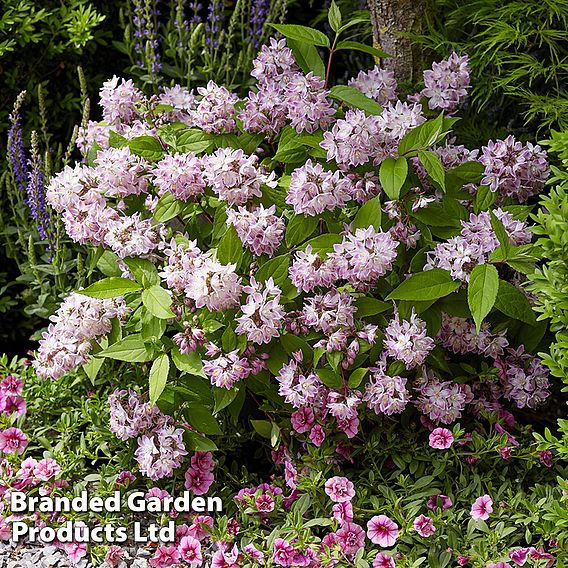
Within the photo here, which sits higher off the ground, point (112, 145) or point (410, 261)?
point (112, 145)

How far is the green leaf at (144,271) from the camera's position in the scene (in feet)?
7.86

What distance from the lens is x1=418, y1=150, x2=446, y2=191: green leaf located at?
7.66ft

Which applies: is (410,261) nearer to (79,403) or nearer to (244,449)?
(244,449)

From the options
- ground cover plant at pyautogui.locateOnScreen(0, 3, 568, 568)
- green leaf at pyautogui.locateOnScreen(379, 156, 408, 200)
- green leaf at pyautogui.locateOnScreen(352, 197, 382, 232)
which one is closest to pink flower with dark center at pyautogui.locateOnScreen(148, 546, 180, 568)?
ground cover plant at pyautogui.locateOnScreen(0, 3, 568, 568)

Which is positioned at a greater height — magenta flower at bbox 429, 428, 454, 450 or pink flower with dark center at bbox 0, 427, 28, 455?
magenta flower at bbox 429, 428, 454, 450

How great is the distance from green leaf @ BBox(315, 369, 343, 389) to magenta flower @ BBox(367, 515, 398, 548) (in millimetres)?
349

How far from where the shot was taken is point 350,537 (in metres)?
2.30

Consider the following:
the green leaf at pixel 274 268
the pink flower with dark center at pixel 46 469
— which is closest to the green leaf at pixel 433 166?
the green leaf at pixel 274 268

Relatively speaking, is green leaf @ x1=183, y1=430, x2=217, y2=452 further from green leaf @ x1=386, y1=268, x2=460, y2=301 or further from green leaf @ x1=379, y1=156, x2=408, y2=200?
green leaf @ x1=379, y1=156, x2=408, y2=200

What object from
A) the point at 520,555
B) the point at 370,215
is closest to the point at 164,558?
the point at 520,555

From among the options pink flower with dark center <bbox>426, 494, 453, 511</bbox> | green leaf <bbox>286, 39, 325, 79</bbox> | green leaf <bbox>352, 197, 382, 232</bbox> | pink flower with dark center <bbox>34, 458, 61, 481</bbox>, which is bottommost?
pink flower with dark center <bbox>34, 458, 61, 481</bbox>

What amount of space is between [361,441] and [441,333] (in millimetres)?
395

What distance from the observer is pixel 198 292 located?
87.7 inches

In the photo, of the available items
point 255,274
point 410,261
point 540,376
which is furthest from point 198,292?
point 540,376
